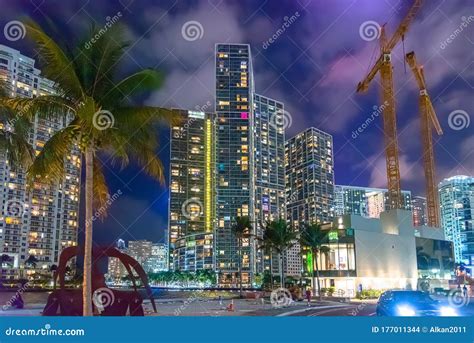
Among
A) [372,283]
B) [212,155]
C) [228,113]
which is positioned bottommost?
[372,283]

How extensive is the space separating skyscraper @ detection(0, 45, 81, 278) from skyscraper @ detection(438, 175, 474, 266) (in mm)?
59099

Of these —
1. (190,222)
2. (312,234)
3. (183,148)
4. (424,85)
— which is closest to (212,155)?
(183,148)

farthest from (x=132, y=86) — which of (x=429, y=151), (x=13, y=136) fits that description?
(x=429, y=151)

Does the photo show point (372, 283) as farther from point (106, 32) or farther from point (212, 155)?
point (212, 155)

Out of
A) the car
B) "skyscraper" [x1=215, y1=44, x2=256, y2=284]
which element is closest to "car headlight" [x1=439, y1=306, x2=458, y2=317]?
the car

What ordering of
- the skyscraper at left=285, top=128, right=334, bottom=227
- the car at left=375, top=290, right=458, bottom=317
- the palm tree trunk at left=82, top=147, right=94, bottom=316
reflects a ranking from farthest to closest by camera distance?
the skyscraper at left=285, top=128, right=334, bottom=227 < the car at left=375, top=290, right=458, bottom=317 < the palm tree trunk at left=82, top=147, right=94, bottom=316

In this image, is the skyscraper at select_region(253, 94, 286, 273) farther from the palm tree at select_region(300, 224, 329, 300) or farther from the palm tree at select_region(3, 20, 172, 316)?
the palm tree at select_region(3, 20, 172, 316)

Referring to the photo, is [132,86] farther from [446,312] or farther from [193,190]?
[193,190]

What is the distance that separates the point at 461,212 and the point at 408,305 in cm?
3804

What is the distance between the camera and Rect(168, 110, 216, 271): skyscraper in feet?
335

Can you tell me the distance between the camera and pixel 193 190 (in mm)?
109625

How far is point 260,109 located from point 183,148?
20.0 m

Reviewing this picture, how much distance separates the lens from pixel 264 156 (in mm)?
107250

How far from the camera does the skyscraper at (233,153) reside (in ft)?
309
